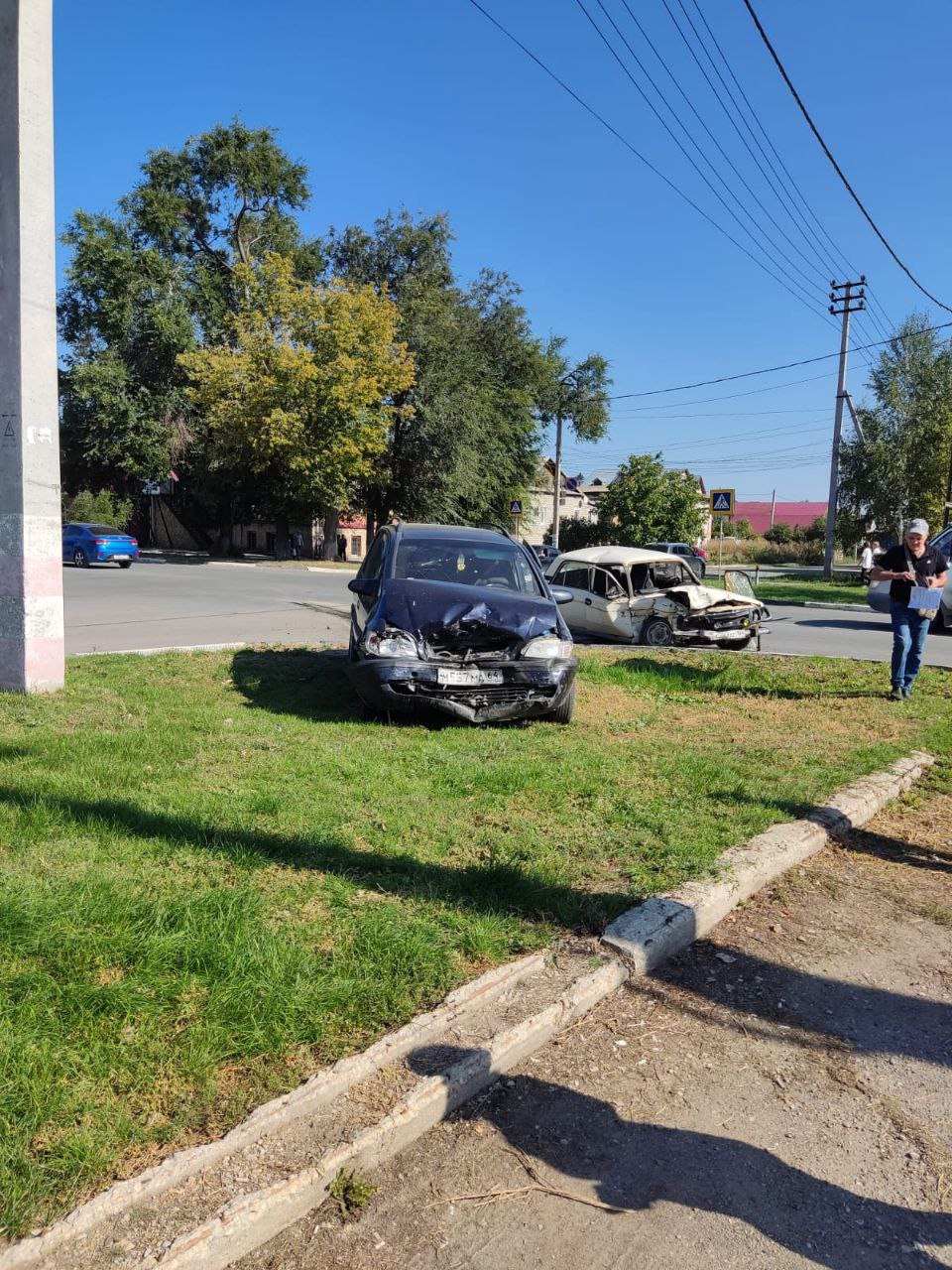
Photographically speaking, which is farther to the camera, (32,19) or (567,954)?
(32,19)

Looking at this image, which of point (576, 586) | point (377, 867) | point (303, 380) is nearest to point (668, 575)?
point (576, 586)

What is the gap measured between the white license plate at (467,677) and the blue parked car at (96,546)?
2572 cm

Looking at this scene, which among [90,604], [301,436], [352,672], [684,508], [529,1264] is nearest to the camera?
[529,1264]

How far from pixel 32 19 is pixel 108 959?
7576 millimetres

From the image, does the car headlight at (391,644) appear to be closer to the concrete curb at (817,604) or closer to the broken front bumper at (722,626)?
the broken front bumper at (722,626)

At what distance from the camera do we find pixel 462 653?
6855 millimetres

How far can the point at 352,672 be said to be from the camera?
22.7 feet

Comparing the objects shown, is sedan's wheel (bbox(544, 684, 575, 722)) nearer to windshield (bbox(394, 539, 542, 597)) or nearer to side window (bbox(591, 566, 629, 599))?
windshield (bbox(394, 539, 542, 597))

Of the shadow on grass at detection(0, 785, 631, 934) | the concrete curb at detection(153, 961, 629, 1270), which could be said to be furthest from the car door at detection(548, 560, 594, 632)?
the concrete curb at detection(153, 961, 629, 1270)

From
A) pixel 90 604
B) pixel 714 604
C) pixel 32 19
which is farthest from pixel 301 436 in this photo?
pixel 32 19

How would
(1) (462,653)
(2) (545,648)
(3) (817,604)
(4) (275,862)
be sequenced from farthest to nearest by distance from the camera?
(3) (817,604) < (2) (545,648) < (1) (462,653) < (4) (275,862)

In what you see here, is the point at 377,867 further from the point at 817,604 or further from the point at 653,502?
the point at 653,502

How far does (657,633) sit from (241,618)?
726cm

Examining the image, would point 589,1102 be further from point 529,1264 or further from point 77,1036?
point 77,1036
